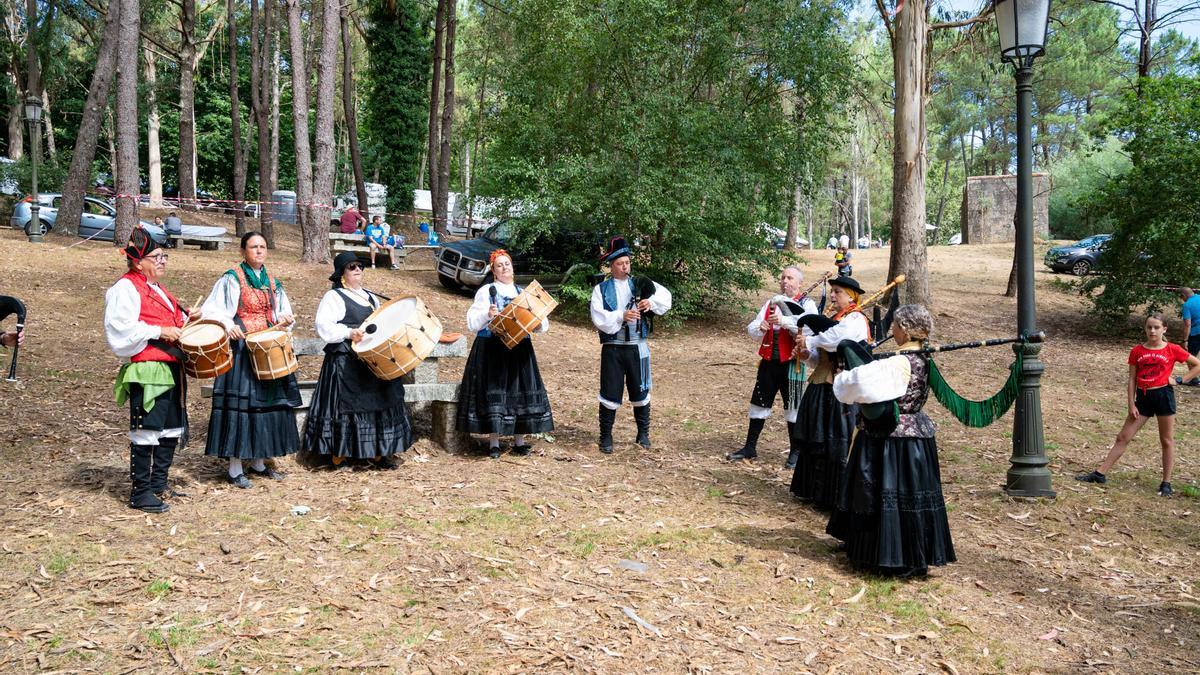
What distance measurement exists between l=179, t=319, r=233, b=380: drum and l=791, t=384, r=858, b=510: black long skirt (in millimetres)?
3982

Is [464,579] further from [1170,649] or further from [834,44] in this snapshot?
[834,44]

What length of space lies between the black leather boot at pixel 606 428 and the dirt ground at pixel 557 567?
0.20 metres

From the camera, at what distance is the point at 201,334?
554 cm

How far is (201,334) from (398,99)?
1303 inches

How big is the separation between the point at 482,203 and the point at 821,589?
13252 millimetres

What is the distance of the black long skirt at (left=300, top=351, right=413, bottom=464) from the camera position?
6.50 metres

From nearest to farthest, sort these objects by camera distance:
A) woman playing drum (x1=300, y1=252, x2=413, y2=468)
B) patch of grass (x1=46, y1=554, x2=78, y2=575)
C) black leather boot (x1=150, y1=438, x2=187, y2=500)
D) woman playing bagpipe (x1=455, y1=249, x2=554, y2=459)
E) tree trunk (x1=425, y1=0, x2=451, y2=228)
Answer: patch of grass (x1=46, y1=554, x2=78, y2=575) → black leather boot (x1=150, y1=438, x2=187, y2=500) → woman playing drum (x1=300, y1=252, x2=413, y2=468) → woman playing bagpipe (x1=455, y1=249, x2=554, y2=459) → tree trunk (x1=425, y1=0, x2=451, y2=228)

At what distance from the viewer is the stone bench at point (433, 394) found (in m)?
7.20

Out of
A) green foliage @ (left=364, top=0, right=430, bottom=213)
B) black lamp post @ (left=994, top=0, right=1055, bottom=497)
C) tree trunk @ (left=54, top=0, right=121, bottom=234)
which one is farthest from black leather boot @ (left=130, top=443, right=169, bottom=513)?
green foliage @ (left=364, top=0, right=430, bottom=213)

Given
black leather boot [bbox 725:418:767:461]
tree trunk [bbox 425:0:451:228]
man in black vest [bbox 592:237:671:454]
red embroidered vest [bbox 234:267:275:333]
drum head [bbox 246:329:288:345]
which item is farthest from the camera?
tree trunk [bbox 425:0:451:228]

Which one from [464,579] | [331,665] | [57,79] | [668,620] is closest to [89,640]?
[331,665]

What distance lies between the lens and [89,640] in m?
3.91

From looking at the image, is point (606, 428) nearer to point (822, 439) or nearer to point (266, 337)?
point (822, 439)

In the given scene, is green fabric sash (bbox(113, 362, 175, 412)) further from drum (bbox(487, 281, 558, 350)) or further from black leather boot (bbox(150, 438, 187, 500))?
drum (bbox(487, 281, 558, 350))
